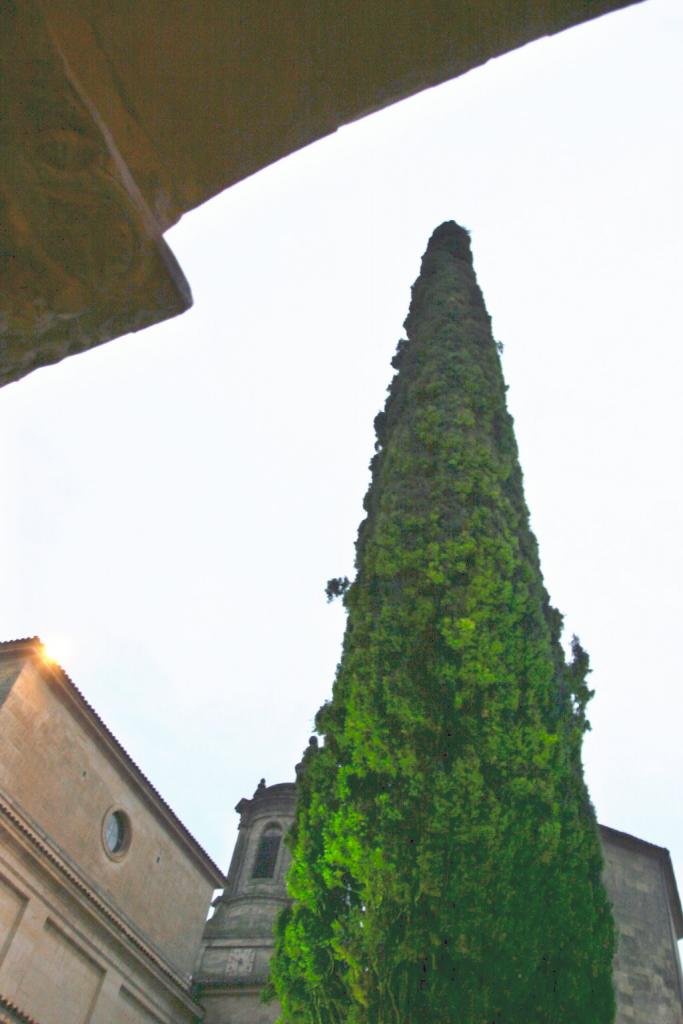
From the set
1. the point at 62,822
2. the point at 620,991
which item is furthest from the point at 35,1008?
the point at 620,991

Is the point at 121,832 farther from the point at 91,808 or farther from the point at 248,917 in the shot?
the point at 248,917

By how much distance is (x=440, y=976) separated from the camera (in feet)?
18.3

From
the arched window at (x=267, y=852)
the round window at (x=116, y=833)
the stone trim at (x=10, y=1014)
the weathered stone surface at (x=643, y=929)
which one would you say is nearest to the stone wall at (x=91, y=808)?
the round window at (x=116, y=833)

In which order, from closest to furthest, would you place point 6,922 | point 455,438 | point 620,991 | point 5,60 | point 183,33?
point 5,60 < point 183,33 < point 455,438 < point 620,991 < point 6,922

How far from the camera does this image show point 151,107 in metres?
1.76

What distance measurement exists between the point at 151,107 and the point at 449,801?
19.4ft

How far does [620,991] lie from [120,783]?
37.6 feet

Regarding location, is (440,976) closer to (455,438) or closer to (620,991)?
(455,438)

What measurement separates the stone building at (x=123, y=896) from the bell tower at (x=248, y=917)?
0.04m

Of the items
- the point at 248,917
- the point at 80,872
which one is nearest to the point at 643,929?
the point at 80,872

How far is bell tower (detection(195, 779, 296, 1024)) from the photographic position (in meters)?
18.4

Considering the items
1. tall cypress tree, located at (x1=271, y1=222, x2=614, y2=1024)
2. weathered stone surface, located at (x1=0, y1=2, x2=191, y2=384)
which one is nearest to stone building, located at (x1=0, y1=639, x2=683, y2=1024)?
tall cypress tree, located at (x1=271, y1=222, x2=614, y2=1024)

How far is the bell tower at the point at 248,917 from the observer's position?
18406mm

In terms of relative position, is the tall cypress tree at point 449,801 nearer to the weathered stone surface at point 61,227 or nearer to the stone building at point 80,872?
the weathered stone surface at point 61,227
